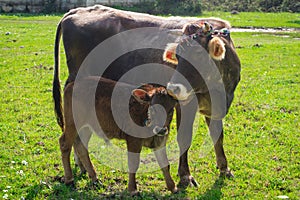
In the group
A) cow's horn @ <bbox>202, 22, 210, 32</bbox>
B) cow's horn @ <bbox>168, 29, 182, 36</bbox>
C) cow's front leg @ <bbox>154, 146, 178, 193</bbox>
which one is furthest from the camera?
cow's horn @ <bbox>168, 29, 182, 36</bbox>

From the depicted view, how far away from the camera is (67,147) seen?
6.13 meters

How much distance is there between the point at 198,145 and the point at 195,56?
2.64 meters

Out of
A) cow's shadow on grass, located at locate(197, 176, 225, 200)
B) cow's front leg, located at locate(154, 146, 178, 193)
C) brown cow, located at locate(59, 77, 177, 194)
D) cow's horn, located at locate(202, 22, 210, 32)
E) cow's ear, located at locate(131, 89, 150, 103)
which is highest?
cow's horn, located at locate(202, 22, 210, 32)

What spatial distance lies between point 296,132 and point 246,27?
17.0m

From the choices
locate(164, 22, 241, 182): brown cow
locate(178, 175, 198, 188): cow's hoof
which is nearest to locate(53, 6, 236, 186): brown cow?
locate(164, 22, 241, 182): brown cow

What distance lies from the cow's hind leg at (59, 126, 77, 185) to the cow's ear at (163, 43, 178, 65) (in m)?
1.65

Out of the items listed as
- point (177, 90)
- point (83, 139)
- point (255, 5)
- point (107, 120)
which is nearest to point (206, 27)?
point (177, 90)

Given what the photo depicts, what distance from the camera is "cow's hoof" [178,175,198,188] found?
6.25 meters

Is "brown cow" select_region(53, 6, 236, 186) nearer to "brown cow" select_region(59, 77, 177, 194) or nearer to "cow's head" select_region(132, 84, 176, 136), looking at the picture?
"brown cow" select_region(59, 77, 177, 194)

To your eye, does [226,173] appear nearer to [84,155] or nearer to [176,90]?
[176,90]

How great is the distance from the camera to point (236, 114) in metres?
9.32

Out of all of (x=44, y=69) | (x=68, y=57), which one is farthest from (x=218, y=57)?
(x=44, y=69)

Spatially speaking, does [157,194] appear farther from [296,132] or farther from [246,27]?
[246,27]

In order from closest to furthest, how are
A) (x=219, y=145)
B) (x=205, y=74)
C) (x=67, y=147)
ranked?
(x=205, y=74) < (x=67, y=147) < (x=219, y=145)
